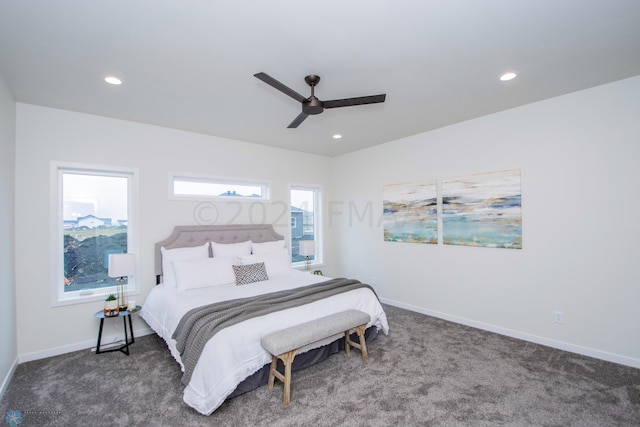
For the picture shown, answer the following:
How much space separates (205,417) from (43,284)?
8.01 feet

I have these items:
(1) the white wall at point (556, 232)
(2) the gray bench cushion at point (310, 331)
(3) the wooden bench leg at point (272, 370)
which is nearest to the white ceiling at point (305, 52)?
(1) the white wall at point (556, 232)

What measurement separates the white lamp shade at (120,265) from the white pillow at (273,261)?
124cm

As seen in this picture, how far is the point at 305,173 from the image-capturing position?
17.9 feet

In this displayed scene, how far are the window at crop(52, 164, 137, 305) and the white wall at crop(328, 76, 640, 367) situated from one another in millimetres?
3956

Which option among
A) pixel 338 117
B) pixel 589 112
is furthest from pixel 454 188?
pixel 338 117

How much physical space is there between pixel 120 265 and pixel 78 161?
1.28 meters

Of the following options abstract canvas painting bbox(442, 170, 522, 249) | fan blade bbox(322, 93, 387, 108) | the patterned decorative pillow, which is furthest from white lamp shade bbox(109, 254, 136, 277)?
abstract canvas painting bbox(442, 170, 522, 249)

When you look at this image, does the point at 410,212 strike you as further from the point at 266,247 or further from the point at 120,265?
the point at 120,265

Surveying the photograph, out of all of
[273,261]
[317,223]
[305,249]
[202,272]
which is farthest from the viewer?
[317,223]

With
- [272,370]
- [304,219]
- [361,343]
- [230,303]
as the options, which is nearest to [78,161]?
[230,303]

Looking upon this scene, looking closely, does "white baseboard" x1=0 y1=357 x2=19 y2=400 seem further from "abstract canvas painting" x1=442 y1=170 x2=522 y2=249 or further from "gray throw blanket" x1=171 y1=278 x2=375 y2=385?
"abstract canvas painting" x1=442 y1=170 x2=522 y2=249

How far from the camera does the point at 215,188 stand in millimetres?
4473

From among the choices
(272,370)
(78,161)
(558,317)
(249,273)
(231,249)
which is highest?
(78,161)

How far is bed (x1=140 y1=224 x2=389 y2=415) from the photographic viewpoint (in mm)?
2250
